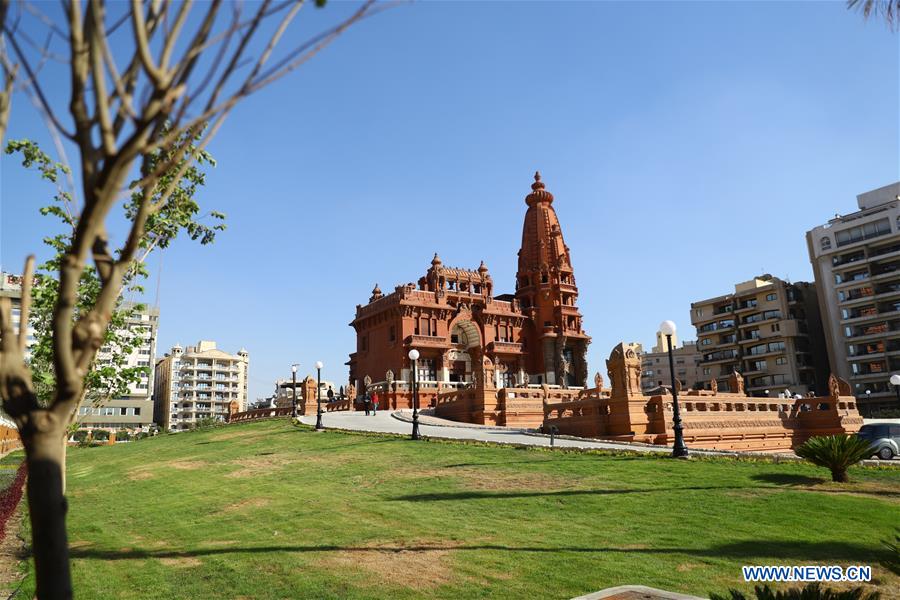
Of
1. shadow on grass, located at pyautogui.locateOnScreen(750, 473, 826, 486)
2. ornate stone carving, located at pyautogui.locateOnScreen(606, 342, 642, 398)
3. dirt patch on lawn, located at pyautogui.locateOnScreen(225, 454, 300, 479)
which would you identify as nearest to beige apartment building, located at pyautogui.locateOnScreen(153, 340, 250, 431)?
dirt patch on lawn, located at pyautogui.locateOnScreen(225, 454, 300, 479)

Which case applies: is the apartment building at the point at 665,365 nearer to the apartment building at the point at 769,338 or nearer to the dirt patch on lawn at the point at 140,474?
the apartment building at the point at 769,338

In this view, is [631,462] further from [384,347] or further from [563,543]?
[384,347]

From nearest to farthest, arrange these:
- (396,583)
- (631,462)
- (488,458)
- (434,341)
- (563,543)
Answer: (396,583) → (563,543) → (631,462) → (488,458) → (434,341)

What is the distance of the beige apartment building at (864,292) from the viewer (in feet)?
214

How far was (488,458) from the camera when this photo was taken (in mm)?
18328

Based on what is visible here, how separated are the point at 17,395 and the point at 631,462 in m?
15.7

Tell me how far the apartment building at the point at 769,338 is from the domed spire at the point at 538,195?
1130 inches

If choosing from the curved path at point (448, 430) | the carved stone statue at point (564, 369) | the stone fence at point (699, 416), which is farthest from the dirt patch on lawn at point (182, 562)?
the carved stone statue at point (564, 369)

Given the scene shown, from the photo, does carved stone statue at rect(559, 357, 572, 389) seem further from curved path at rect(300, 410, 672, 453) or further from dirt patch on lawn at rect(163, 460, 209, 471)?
dirt patch on lawn at rect(163, 460, 209, 471)

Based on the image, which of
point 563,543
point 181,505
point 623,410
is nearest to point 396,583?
point 563,543

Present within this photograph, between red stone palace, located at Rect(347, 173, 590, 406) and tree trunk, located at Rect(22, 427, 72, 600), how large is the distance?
4599cm

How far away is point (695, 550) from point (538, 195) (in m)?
54.9

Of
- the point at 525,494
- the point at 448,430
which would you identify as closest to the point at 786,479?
the point at 525,494

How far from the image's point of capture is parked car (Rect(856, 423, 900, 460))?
894 inches
